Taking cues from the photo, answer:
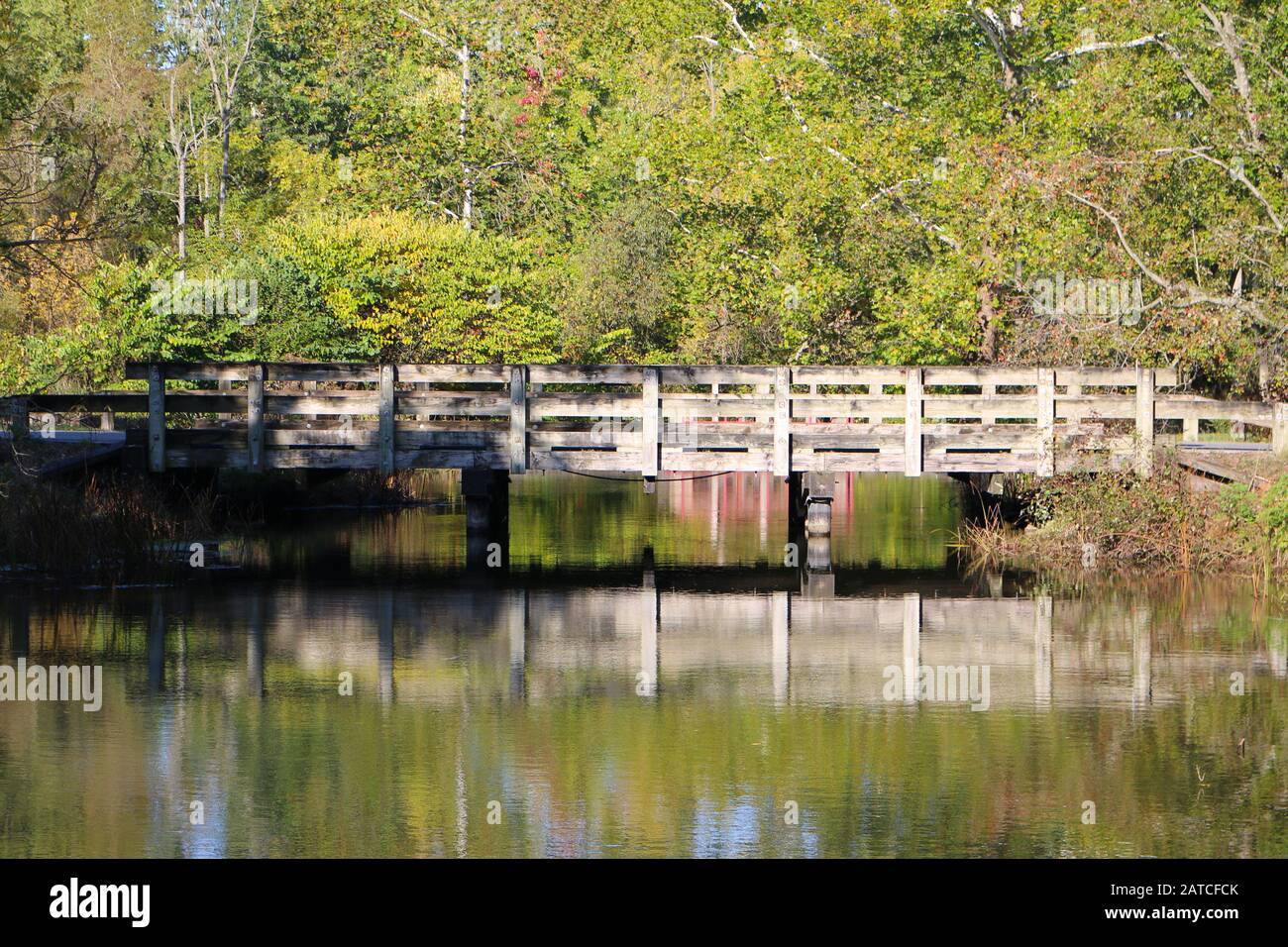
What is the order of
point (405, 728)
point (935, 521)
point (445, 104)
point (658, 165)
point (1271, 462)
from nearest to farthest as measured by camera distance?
point (405, 728) → point (1271, 462) → point (935, 521) → point (658, 165) → point (445, 104)

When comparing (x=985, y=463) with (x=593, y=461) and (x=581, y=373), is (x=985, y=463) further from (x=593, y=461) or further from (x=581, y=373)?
Answer: (x=581, y=373)

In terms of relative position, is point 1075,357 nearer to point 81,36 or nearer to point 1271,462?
point 1271,462

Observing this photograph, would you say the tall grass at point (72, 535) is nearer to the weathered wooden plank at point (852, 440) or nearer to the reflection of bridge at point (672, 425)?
the reflection of bridge at point (672, 425)

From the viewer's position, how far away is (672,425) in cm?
2525

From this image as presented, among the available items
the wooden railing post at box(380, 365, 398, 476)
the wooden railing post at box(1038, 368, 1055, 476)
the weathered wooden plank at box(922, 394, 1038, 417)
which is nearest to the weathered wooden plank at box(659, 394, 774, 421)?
the weathered wooden plank at box(922, 394, 1038, 417)

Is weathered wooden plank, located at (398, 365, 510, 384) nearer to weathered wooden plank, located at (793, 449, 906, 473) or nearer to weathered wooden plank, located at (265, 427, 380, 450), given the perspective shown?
weathered wooden plank, located at (265, 427, 380, 450)

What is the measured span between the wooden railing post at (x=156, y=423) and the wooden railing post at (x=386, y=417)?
3.15m

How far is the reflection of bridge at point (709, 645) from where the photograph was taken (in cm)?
1494

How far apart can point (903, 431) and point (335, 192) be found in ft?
90.9

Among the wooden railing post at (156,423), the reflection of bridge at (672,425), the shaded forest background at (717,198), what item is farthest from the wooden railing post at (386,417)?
the shaded forest background at (717,198)

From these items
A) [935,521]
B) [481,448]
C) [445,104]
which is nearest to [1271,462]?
[935,521]

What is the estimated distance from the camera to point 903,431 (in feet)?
80.4
